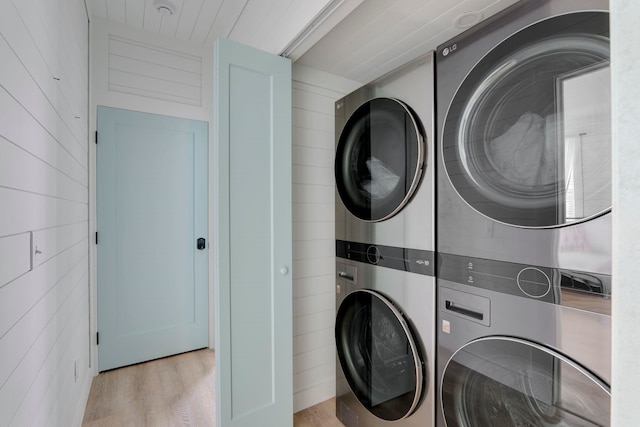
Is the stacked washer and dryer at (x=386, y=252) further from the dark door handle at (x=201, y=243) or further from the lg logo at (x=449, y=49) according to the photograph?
the dark door handle at (x=201, y=243)

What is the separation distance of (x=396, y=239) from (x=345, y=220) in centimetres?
41

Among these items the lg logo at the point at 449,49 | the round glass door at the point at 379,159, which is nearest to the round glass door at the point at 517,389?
the round glass door at the point at 379,159

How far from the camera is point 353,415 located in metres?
1.66

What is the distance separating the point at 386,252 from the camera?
4.71 ft

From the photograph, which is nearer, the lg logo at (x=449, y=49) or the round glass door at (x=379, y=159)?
the lg logo at (x=449, y=49)

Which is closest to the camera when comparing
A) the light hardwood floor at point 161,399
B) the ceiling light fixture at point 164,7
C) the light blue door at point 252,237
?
the light blue door at point 252,237

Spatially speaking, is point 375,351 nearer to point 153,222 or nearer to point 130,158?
point 153,222

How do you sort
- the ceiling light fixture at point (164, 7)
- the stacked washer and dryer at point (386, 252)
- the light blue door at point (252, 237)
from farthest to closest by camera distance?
1. the ceiling light fixture at point (164, 7)
2. the light blue door at point (252, 237)
3. the stacked washer and dryer at point (386, 252)

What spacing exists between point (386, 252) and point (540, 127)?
2.59 ft

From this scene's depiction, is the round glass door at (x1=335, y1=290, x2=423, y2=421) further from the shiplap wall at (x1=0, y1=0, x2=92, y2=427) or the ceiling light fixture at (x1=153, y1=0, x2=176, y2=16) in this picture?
the ceiling light fixture at (x1=153, y1=0, x2=176, y2=16)

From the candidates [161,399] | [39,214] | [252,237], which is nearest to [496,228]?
[252,237]

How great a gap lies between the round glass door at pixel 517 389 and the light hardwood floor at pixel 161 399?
1.01m

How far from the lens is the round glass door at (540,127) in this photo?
29.8 inches
